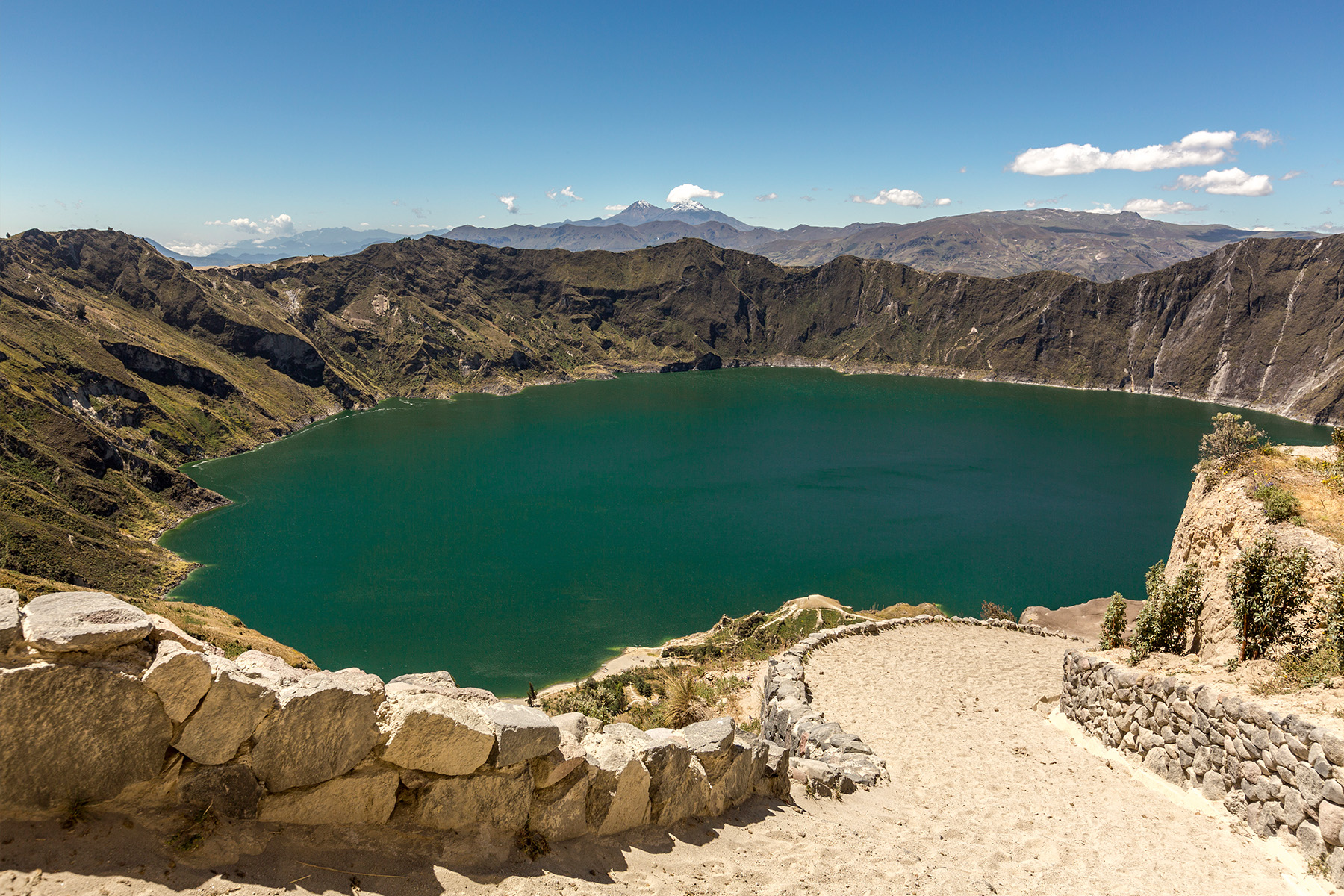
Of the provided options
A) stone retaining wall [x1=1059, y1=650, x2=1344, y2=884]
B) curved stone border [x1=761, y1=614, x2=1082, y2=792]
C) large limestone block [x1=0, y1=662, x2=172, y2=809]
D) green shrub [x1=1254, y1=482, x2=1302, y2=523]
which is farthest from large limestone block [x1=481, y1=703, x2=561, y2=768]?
green shrub [x1=1254, y1=482, x2=1302, y2=523]

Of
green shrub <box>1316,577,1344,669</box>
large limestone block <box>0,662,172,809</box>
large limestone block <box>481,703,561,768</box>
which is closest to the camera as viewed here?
large limestone block <box>0,662,172,809</box>

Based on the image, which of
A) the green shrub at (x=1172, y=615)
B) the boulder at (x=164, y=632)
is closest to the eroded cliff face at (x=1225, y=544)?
the green shrub at (x=1172, y=615)

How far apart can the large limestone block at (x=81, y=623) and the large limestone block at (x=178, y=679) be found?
0.40 m

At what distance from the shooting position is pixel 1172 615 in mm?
19875

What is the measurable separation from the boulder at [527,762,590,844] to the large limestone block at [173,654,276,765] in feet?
13.1

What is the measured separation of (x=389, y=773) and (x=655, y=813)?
501 centimetres

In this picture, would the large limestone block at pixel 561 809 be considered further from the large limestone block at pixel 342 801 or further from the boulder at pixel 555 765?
the large limestone block at pixel 342 801

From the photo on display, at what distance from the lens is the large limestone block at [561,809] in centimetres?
948

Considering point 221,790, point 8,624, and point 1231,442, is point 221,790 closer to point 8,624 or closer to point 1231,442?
point 8,624

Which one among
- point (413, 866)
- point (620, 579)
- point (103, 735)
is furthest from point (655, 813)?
point (620, 579)

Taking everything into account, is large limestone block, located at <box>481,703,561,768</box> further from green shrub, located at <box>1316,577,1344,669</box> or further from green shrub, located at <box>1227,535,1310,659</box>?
green shrub, located at <box>1227,535,1310,659</box>

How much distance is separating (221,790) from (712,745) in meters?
8.04

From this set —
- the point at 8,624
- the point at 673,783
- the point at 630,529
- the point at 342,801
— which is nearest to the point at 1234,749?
the point at 673,783

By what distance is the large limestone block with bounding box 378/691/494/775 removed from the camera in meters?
8.25
